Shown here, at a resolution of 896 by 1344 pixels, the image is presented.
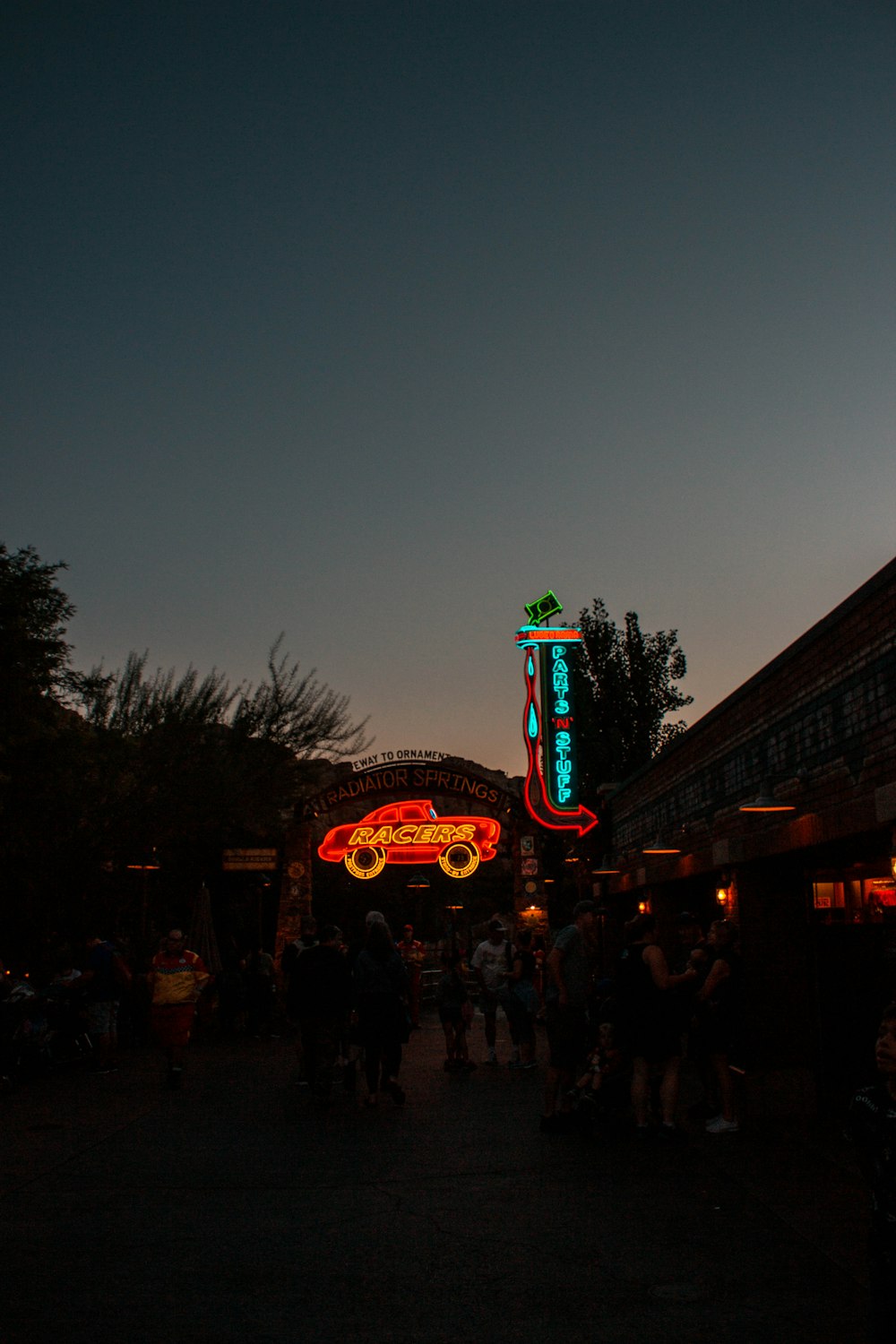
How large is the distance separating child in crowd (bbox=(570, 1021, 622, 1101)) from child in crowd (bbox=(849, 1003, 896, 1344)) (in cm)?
599

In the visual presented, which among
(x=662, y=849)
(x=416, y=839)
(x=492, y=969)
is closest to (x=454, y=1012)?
(x=492, y=969)

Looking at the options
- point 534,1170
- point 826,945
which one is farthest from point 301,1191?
point 826,945

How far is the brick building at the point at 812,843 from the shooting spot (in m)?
8.73

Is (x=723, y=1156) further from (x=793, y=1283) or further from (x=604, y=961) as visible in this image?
(x=604, y=961)

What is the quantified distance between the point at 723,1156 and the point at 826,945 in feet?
11.6

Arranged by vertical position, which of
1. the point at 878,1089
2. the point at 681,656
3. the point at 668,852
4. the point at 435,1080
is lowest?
the point at 435,1080

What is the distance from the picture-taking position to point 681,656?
32.7 meters

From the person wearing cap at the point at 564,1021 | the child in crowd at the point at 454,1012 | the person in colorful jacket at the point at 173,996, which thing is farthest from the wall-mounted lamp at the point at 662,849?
the person in colorful jacket at the point at 173,996

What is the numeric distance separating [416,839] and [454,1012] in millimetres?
14305

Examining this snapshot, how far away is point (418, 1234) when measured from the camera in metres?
6.43

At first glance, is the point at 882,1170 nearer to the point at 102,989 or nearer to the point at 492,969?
the point at 102,989

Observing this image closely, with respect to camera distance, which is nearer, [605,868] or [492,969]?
[492,969]

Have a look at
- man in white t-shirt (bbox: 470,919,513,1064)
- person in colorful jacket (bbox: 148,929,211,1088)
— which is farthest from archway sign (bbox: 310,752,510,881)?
person in colorful jacket (bbox: 148,929,211,1088)

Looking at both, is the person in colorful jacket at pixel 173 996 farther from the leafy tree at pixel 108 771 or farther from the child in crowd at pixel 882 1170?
the child in crowd at pixel 882 1170
